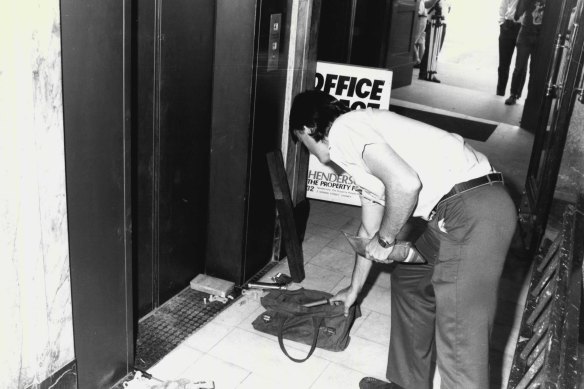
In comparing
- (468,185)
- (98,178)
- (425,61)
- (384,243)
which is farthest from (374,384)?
(425,61)

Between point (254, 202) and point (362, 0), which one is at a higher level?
point (362, 0)

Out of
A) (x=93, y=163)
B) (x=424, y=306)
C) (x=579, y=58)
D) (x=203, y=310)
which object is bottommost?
(x=203, y=310)

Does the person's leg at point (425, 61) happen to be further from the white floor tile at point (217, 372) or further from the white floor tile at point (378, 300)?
the white floor tile at point (217, 372)

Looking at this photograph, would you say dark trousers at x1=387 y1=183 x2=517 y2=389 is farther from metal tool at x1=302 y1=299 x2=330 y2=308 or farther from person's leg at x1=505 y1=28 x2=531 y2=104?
person's leg at x1=505 y1=28 x2=531 y2=104

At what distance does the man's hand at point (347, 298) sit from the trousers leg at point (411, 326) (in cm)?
53

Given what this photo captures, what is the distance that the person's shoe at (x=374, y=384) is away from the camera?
3141mm

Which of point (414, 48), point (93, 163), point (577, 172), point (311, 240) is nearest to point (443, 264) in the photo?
point (93, 163)

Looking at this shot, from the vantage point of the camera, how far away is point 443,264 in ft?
8.72

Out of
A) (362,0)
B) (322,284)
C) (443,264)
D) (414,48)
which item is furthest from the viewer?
(414,48)

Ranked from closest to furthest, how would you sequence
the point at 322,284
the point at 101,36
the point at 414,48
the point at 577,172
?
the point at 101,36
the point at 322,284
the point at 577,172
the point at 414,48

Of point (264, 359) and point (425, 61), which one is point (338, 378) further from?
point (425, 61)

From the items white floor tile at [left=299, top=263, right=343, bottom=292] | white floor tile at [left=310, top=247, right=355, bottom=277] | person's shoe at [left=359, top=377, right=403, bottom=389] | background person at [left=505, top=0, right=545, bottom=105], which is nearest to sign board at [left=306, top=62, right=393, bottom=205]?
white floor tile at [left=310, top=247, right=355, bottom=277]

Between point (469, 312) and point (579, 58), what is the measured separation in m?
2.68

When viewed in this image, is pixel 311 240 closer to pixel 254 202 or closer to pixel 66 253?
pixel 254 202
